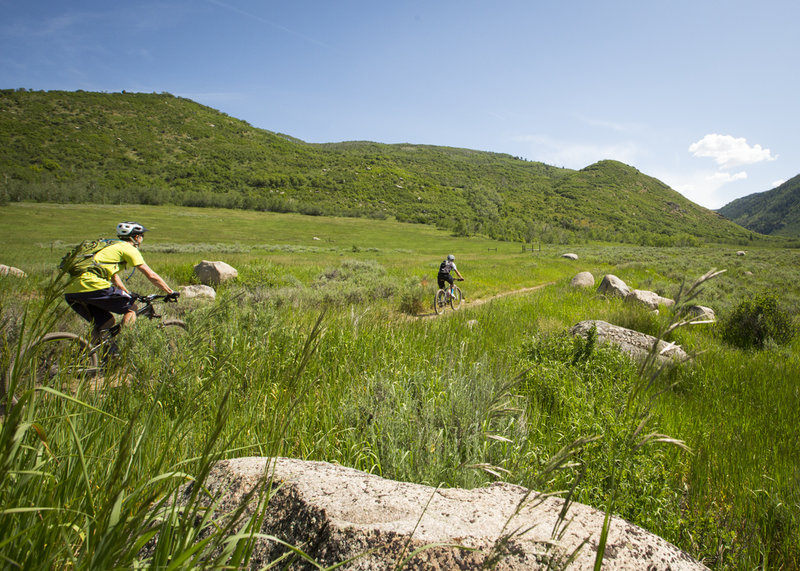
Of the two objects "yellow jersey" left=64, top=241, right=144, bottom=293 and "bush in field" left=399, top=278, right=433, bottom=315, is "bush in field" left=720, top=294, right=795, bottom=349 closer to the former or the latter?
"bush in field" left=399, top=278, right=433, bottom=315

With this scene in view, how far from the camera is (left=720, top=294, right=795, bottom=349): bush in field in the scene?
304 inches

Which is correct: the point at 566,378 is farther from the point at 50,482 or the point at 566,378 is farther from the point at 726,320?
the point at 726,320

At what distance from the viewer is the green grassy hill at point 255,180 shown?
286ft

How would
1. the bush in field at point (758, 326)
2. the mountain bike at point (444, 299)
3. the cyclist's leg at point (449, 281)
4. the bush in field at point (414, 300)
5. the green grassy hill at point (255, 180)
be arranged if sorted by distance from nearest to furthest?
the bush in field at point (758, 326) → the mountain bike at point (444, 299) → the cyclist's leg at point (449, 281) → the bush in field at point (414, 300) → the green grassy hill at point (255, 180)

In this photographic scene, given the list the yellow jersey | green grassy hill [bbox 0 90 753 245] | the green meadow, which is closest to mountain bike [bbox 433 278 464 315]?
the green meadow

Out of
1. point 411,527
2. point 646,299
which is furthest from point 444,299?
point 411,527

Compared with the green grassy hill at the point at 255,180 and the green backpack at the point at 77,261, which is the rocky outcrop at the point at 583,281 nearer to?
the green backpack at the point at 77,261

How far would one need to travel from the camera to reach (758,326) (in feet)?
25.9

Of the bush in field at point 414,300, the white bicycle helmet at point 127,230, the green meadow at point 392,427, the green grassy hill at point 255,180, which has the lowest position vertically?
the bush in field at point 414,300

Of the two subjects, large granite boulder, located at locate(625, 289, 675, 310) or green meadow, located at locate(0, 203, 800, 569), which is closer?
green meadow, located at locate(0, 203, 800, 569)

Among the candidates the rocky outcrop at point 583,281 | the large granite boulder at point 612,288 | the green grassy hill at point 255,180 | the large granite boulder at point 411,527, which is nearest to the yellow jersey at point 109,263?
the large granite boulder at point 411,527

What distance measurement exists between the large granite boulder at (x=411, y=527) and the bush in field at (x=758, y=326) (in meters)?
9.12

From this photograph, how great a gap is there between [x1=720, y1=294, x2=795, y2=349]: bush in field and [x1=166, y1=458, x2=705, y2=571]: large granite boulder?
9125mm

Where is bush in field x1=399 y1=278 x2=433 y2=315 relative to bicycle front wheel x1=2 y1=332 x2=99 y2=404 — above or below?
below
